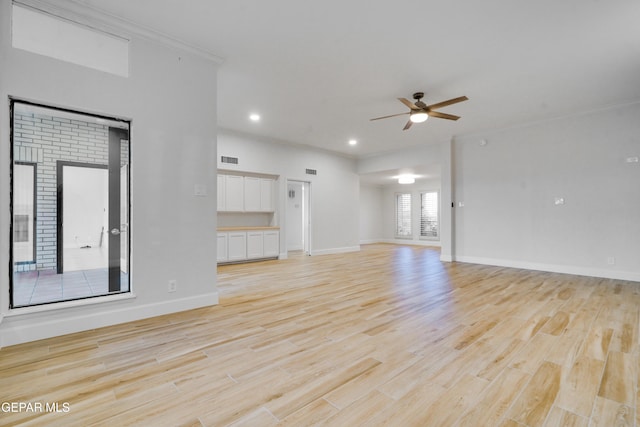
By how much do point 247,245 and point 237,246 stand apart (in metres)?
0.25

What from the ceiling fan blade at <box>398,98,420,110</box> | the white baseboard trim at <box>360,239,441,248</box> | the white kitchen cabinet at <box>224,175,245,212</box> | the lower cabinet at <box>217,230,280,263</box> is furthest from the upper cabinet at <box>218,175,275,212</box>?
the white baseboard trim at <box>360,239,441,248</box>

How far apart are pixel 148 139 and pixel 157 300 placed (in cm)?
171

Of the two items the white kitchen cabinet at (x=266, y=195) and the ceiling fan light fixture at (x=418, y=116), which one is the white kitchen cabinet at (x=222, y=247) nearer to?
the white kitchen cabinet at (x=266, y=195)

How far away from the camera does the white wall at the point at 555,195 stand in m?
5.09

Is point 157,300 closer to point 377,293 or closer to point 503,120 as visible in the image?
point 377,293

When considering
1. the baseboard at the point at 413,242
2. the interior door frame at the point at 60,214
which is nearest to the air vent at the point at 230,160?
the interior door frame at the point at 60,214

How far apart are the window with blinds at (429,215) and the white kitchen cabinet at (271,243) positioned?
6789 mm

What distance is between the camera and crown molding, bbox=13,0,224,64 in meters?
Result: 2.63

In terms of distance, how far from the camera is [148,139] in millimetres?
3121

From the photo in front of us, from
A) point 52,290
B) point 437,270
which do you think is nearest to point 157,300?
point 52,290

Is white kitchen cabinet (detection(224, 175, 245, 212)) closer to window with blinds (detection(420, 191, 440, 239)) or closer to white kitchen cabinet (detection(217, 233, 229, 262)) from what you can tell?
white kitchen cabinet (detection(217, 233, 229, 262))

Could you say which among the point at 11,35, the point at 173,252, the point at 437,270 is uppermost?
the point at 11,35

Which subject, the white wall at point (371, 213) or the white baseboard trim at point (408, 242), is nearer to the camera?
the white baseboard trim at point (408, 242)

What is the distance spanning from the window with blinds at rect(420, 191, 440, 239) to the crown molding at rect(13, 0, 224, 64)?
10.4 m
